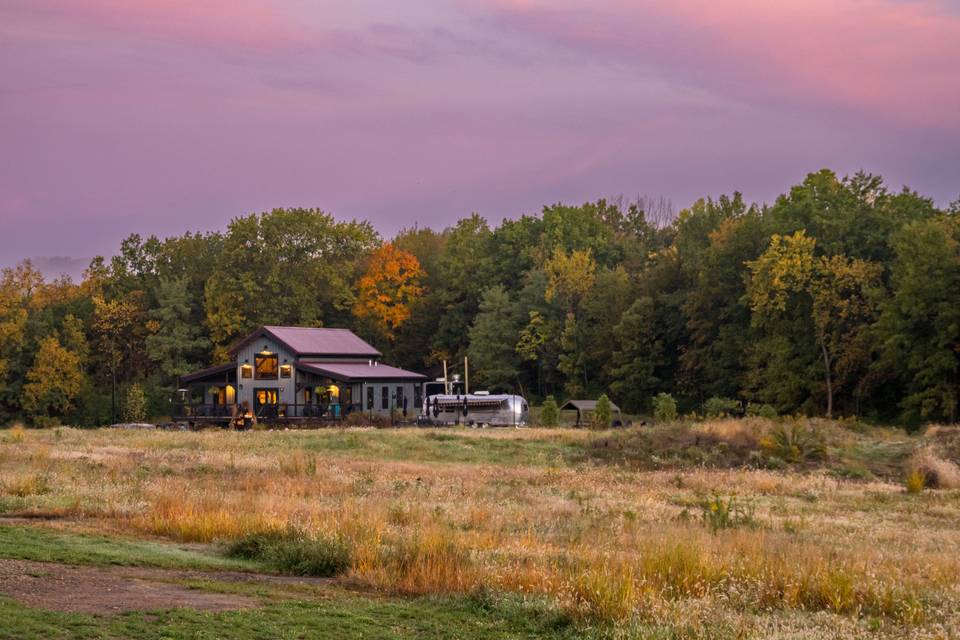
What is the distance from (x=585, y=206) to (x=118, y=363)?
49.0 meters

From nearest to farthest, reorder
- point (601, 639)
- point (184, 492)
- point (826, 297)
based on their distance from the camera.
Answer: point (601, 639) < point (184, 492) < point (826, 297)

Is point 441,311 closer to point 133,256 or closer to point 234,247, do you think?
point 234,247

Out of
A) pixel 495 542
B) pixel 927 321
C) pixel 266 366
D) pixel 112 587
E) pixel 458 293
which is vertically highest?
pixel 458 293

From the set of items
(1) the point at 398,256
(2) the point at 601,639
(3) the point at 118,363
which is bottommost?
(2) the point at 601,639

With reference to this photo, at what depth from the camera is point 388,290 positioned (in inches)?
3937

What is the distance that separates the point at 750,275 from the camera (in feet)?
242

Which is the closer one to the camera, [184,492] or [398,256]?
[184,492]

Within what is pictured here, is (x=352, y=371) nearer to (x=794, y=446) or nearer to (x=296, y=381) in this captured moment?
(x=296, y=381)

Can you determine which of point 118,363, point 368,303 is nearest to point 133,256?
point 118,363

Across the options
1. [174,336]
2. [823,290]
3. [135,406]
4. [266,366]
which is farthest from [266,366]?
[823,290]

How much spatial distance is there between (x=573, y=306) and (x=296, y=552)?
76837 millimetres

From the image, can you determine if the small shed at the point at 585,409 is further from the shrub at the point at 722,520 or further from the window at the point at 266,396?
the shrub at the point at 722,520

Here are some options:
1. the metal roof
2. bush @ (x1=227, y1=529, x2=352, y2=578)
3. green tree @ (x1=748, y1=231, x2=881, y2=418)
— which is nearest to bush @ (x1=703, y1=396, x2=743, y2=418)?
green tree @ (x1=748, y1=231, x2=881, y2=418)

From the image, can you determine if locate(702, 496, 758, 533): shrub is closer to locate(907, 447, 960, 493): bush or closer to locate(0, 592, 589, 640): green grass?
locate(0, 592, 589, 640): green grass
